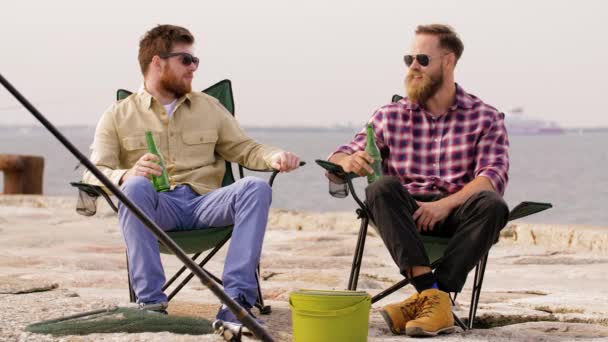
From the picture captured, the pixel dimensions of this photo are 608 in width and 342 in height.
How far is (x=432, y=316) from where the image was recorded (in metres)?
3.18

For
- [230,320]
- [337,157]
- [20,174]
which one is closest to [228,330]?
[230,320]

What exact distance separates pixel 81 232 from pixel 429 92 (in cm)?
361

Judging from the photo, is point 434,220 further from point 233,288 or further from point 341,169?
point 233,288

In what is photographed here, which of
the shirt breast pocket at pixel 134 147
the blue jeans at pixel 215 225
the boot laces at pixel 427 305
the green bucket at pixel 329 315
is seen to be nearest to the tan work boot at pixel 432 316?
the boot laces at pixel 427 305

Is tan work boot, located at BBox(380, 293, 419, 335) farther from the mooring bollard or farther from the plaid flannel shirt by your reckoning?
the mooring bollard

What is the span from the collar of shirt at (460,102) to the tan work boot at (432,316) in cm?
75

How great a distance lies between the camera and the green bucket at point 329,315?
9.56ft

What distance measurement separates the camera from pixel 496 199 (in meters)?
3.31

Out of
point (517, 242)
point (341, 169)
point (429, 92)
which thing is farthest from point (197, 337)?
point (517, 242)

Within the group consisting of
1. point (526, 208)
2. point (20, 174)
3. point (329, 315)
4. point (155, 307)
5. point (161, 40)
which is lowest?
point (20, 174)

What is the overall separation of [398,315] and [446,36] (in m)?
1.07

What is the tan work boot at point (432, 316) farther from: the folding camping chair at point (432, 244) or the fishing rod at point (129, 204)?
the fishing rod at point (129, 204)

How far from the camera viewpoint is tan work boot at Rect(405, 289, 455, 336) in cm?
314

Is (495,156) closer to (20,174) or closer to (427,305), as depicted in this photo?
(427,305)
